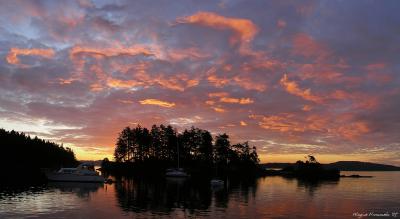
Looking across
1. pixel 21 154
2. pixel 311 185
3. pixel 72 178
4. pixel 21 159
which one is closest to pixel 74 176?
pixel 72 178

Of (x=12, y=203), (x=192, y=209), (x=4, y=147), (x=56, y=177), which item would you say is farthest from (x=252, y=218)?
(x=4, y=147)

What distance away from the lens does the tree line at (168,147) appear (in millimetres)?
187875

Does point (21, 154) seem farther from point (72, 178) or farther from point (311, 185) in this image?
point (311, 185)

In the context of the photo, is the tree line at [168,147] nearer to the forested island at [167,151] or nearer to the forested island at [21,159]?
the forested island at [167,151]

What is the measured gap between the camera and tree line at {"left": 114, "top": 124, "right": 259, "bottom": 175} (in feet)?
616

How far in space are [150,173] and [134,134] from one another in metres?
24.5

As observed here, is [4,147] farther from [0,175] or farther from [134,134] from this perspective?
[134,134]

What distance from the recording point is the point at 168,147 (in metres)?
188

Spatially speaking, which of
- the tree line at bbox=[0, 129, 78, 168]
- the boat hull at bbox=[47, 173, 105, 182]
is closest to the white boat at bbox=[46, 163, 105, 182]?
the boat hull at bbox=[47, 173, 105, 182]

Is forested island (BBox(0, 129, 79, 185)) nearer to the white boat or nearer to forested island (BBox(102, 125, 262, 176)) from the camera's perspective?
the white boat

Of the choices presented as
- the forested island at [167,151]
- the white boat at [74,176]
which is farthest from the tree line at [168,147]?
the white boat at [74,176]

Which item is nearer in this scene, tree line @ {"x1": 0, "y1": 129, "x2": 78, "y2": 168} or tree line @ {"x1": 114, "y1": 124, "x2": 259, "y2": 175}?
tree line @ {"x1": 0, "y1": 129, "x2": 78, "y2": 168}

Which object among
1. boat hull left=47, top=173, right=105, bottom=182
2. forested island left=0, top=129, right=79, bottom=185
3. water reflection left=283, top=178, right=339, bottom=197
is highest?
forested island left=0, top=129, right=79, bottom=185

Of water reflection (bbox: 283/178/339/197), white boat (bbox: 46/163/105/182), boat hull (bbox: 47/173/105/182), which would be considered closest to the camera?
water reflection (bbox: 283/178/339/197)
